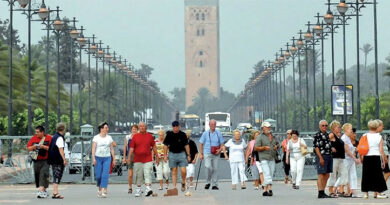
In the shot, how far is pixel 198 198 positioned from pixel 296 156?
21.5 feet

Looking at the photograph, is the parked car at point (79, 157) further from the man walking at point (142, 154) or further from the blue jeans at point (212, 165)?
the man walking at point (142, 154)

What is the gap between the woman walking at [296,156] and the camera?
32.4 metres

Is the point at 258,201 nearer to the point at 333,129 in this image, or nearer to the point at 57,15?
the point at 333,129

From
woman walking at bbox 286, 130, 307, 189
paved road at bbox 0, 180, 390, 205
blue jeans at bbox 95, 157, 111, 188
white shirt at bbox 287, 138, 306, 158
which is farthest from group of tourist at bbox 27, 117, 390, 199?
white shirt at bbox 287, 138, 306, 158

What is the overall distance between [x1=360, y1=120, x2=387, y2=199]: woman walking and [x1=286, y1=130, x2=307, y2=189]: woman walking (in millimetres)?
6369

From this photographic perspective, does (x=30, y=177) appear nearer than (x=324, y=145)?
No

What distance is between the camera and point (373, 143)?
25547mm

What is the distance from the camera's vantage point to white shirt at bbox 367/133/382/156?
25.5 metres

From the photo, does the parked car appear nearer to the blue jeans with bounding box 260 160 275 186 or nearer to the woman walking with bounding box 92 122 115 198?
the woman walking with bounding box 92 122 115 198

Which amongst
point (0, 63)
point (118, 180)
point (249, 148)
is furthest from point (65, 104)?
point (249, 148)

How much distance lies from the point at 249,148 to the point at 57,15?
87.7ft

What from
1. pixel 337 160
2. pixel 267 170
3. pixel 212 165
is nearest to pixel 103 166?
pixel 267 170

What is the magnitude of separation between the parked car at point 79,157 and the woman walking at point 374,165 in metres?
14.2

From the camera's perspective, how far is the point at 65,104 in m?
117
